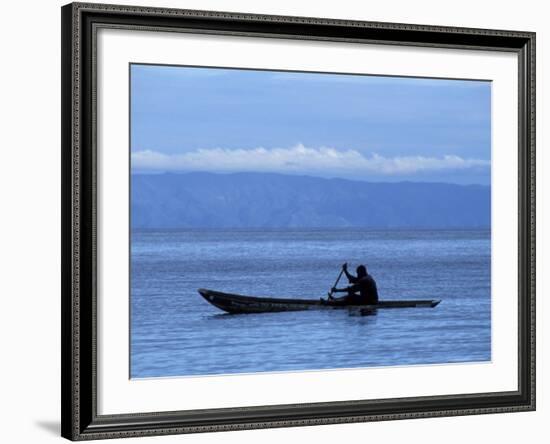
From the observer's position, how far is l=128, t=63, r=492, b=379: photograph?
6461 millimetres

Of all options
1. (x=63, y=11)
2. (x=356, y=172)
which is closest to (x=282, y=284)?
(x=356, y=172)

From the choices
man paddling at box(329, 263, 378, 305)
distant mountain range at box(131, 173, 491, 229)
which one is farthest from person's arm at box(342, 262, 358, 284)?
distant mountain range at box(131, 173, 491, 229)

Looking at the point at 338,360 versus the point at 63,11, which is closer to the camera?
the point at 63,11

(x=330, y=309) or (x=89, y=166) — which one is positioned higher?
(x=89, y=166)

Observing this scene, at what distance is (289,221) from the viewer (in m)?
6.98

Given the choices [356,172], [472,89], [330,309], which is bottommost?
[330,309]

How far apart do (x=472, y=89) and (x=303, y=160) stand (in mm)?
990

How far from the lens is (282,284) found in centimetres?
668

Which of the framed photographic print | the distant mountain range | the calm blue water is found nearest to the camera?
the framed photographic print

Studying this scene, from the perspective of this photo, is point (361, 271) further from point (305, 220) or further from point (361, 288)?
point (305, 220)

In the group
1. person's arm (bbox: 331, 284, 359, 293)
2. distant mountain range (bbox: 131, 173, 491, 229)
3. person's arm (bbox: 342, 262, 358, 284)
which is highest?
distant mountain range (bbox: 131, 173, 491, 229)

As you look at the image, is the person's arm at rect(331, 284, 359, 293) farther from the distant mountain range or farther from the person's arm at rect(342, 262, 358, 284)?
the distant mountain range

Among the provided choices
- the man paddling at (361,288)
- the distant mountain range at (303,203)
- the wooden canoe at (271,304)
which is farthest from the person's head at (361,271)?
the distant mountain range at (303,203)

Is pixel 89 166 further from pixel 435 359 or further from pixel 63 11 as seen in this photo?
pixel 435 359
